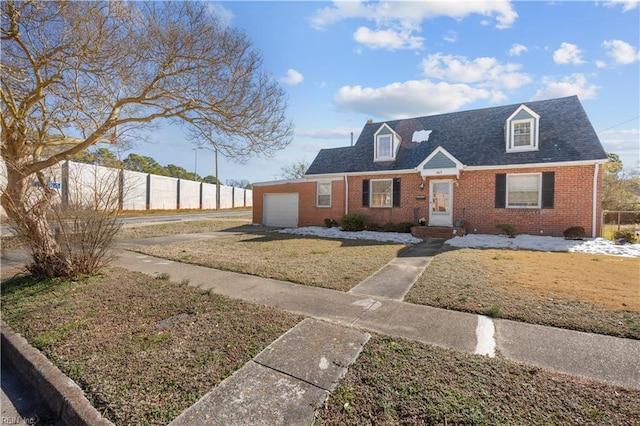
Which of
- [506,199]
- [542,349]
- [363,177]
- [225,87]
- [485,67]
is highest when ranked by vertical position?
[485,67]

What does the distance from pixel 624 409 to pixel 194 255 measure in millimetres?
8827

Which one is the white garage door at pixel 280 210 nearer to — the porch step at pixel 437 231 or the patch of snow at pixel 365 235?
the patch of snow at pixel 365 235

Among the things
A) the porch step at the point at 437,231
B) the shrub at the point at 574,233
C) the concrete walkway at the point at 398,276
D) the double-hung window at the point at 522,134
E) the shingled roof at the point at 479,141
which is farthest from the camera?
the double-hung window at the point at 522,134

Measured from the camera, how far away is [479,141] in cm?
1401

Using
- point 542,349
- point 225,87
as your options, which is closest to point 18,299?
point 225,87

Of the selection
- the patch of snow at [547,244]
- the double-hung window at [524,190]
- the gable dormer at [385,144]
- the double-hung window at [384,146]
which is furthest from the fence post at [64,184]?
the double-hung window at [524,190]

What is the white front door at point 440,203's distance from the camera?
535 inches

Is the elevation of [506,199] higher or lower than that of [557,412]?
higher

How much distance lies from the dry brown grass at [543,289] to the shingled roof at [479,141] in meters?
5.49

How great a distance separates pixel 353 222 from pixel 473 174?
5.90 metres

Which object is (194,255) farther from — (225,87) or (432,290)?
(432,290)

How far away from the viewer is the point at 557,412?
2.24 meters

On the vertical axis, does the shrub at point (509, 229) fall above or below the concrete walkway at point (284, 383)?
above

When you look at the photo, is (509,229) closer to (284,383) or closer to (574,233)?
(574,233)
